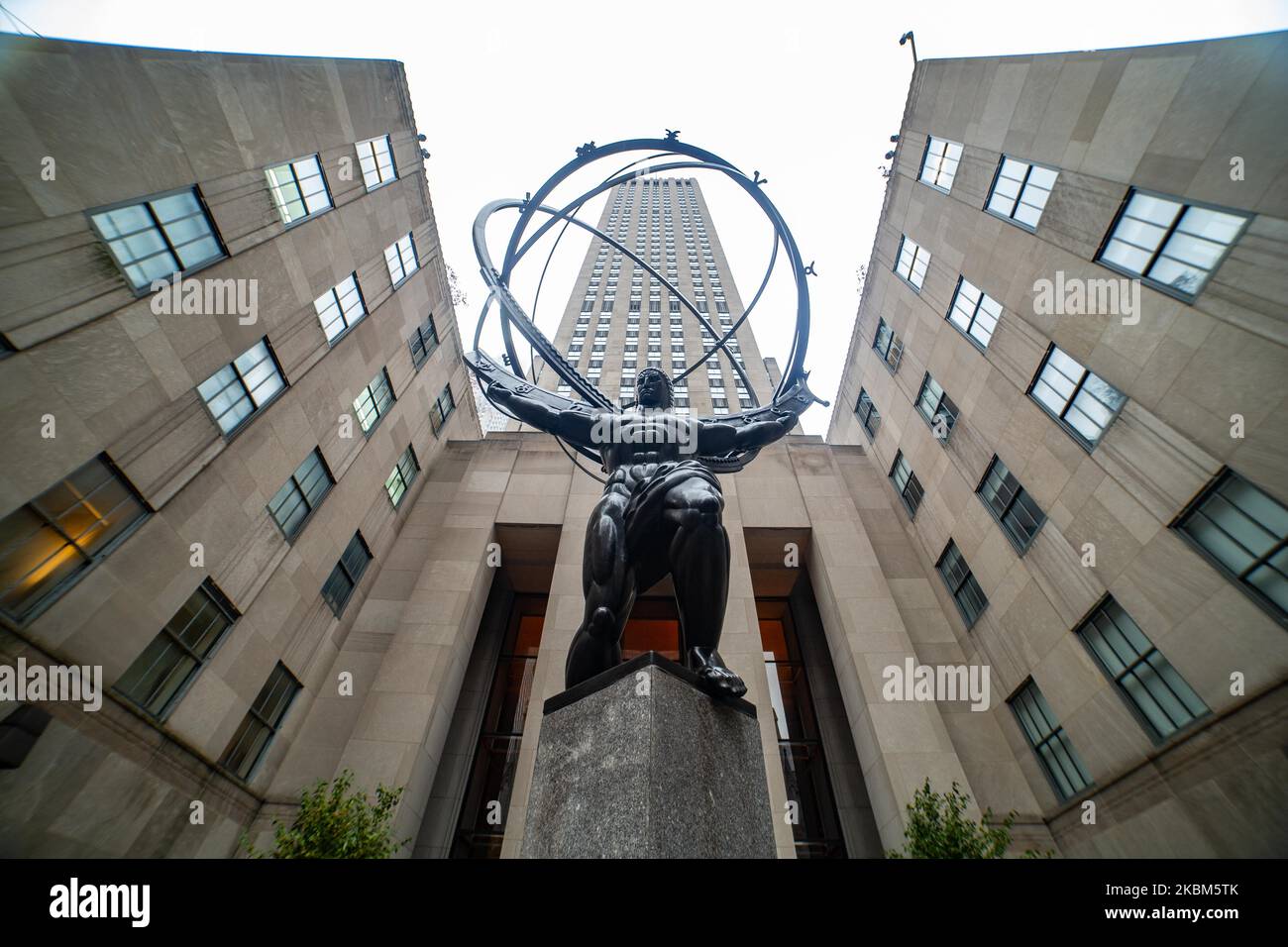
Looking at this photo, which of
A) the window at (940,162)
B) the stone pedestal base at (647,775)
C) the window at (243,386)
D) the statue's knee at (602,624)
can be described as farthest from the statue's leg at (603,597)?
the window at (940,162)

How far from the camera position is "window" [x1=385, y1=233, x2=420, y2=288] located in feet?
56.2

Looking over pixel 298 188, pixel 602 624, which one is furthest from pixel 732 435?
pixel 298 188

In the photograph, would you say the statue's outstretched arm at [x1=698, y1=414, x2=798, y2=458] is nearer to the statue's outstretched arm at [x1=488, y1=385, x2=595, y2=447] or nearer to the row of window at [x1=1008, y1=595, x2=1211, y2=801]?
the statue's outstretched arm at [x1=488, y1=385, x2=595, y2=447]

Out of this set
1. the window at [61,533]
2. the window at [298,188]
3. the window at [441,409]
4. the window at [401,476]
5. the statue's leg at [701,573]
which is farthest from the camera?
the window at [441,409]

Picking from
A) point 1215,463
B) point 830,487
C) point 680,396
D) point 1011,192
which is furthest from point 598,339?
point 1215,463

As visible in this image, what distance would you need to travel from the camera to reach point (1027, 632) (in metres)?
12.0

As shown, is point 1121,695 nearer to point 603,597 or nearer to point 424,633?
point 603,597

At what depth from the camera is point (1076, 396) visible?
1121cm

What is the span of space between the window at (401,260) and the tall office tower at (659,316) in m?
11.5

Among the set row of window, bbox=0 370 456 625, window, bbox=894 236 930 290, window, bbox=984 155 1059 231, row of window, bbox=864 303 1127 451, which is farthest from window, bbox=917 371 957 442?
row of window, bbox=0 370 456 625

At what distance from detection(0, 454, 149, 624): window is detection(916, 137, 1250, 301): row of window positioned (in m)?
18.7

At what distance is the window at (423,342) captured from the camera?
18.6 meters

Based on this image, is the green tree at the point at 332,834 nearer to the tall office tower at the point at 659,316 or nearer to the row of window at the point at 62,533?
the row of window at the point at 62,533
